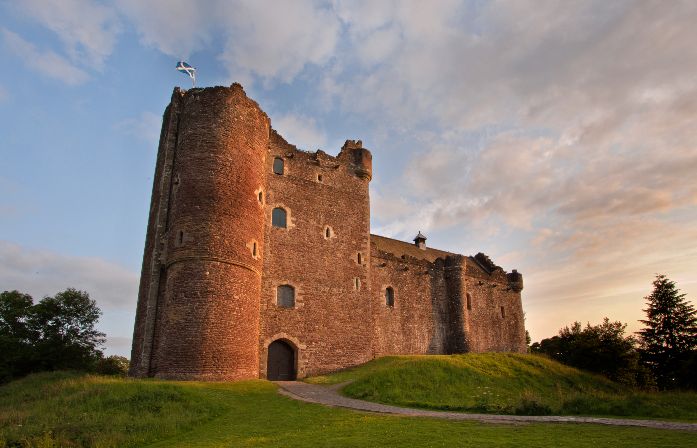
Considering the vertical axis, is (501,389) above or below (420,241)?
below

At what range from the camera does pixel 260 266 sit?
25344 mm

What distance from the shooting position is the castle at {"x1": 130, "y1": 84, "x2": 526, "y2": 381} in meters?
21.9

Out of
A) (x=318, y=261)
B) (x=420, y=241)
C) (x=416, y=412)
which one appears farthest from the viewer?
(x=420, y=241)

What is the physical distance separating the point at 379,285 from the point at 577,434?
73.0 ft

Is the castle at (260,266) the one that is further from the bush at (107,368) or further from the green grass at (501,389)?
the bush at (107,368)

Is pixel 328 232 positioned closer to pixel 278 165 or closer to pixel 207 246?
pixel 278 165

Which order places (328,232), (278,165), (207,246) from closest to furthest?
(207,246), (278,165), (328,232)

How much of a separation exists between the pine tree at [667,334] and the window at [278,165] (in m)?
28.6

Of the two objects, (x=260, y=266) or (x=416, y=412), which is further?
(x=260, y=266)

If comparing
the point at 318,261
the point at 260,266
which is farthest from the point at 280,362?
the point at 318,261

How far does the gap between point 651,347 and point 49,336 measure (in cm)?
4132

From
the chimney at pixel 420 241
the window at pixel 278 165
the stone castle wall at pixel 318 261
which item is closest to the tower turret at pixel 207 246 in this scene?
the stone castle wall at pixel 318 261

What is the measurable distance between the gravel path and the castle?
2960mm

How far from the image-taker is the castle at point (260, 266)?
21.9 m
